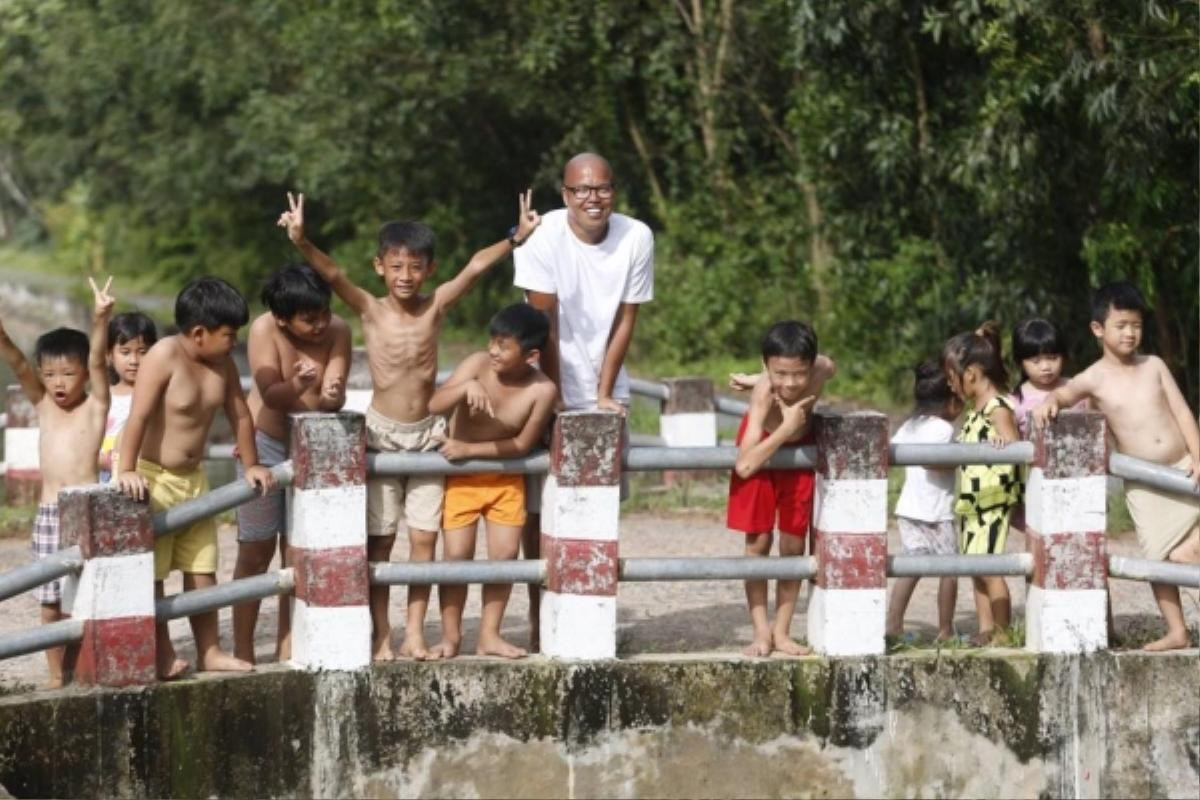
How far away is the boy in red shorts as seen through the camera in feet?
25.8

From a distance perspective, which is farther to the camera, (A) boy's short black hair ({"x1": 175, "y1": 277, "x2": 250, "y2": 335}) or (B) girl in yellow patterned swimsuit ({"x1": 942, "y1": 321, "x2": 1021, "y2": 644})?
(B) girl in yellow patterned swimsuit ({"x1": 942, "y1": 321, "x2": 1021, "y2": 644})

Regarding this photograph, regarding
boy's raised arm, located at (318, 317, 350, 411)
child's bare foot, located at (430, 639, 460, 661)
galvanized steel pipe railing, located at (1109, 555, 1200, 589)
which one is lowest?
child's bare foot, located at (430, 639, 460, 661)

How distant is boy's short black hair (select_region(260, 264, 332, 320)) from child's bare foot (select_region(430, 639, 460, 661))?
4.24 ft

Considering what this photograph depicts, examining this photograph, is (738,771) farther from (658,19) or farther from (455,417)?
(658,19)

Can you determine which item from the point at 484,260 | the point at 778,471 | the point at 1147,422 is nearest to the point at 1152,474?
the point at 1147,422

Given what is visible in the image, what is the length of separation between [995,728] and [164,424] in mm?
3202

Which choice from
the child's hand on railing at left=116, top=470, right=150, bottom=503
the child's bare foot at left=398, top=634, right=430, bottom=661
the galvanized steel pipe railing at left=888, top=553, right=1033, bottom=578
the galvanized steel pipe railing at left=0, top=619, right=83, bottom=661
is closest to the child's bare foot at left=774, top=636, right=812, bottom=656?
the galvanized steel pipe railing at left=888, top=553, right=1033, bottom=578

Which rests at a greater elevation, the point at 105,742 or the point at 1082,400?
the point at 1082,400

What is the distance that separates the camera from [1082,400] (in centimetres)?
839

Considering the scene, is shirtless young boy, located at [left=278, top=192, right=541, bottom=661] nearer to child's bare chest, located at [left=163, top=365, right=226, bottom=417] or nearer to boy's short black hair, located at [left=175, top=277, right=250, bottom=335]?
boy's short black hair, located at [left=175, top=277, right=250, bottom=335]

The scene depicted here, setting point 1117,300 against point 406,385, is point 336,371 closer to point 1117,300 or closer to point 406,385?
point 406,385

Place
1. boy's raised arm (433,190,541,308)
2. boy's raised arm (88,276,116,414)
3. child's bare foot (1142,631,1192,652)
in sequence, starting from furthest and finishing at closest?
child's bare foot (1142,631,1192,652) < boy's raised arm (433,190,541,308) < boy's raised arm (88,276,116,414)

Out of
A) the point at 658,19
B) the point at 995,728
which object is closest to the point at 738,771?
the point at 995,728

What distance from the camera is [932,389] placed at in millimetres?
8812
